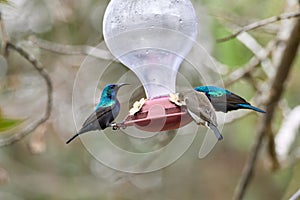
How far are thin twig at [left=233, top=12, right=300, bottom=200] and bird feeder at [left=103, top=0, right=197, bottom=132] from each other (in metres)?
0.96

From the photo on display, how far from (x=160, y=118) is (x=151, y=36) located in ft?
1.14

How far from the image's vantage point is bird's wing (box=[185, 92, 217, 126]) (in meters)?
1.70

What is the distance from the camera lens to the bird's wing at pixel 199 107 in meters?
1.70

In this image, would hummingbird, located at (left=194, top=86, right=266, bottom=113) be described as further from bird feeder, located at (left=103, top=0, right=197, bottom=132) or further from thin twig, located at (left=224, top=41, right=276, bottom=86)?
thin twig, located at (left=224, top=41, right=276, bottom=86)

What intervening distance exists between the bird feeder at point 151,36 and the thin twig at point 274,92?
0.96 meters

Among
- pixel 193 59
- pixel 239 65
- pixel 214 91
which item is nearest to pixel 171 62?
pixel 214 91

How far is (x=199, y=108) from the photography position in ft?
5.61

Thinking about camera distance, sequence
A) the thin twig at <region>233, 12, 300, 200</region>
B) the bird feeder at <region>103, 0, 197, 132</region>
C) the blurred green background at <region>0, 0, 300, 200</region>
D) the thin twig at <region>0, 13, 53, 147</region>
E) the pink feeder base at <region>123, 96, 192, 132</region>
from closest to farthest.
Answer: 1. the pink feeder base at <region>123, 96, 192, 132</region>
2. the bird feeder at <region>103, 0, 197, 132</region>
3. the thin twig at <region>0, 13, 53, 147</region>
4. the thin twig at <region>233, 12, 300, 200</region>
5. the blurred green background at <region>0, 0, 300, 200</region>

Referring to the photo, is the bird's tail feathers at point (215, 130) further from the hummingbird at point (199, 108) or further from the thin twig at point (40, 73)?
the thin twig at point (40, 73)

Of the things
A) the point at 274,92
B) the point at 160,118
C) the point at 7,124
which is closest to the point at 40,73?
the point at 7,124

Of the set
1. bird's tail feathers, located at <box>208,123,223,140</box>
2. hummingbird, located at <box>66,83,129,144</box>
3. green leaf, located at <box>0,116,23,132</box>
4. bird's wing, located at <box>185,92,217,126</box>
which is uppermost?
green leaf, located at <box>0,116,23,132</box>

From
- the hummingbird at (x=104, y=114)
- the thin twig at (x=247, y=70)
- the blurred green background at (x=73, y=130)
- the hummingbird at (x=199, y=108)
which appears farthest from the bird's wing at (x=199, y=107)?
the thin twig at (x=247, y=70)

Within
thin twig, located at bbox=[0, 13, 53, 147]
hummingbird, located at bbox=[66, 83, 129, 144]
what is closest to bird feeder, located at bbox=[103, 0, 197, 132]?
hummingbird, located at bbox=[66, 83, 129, 144]

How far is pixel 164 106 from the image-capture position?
1796mm
